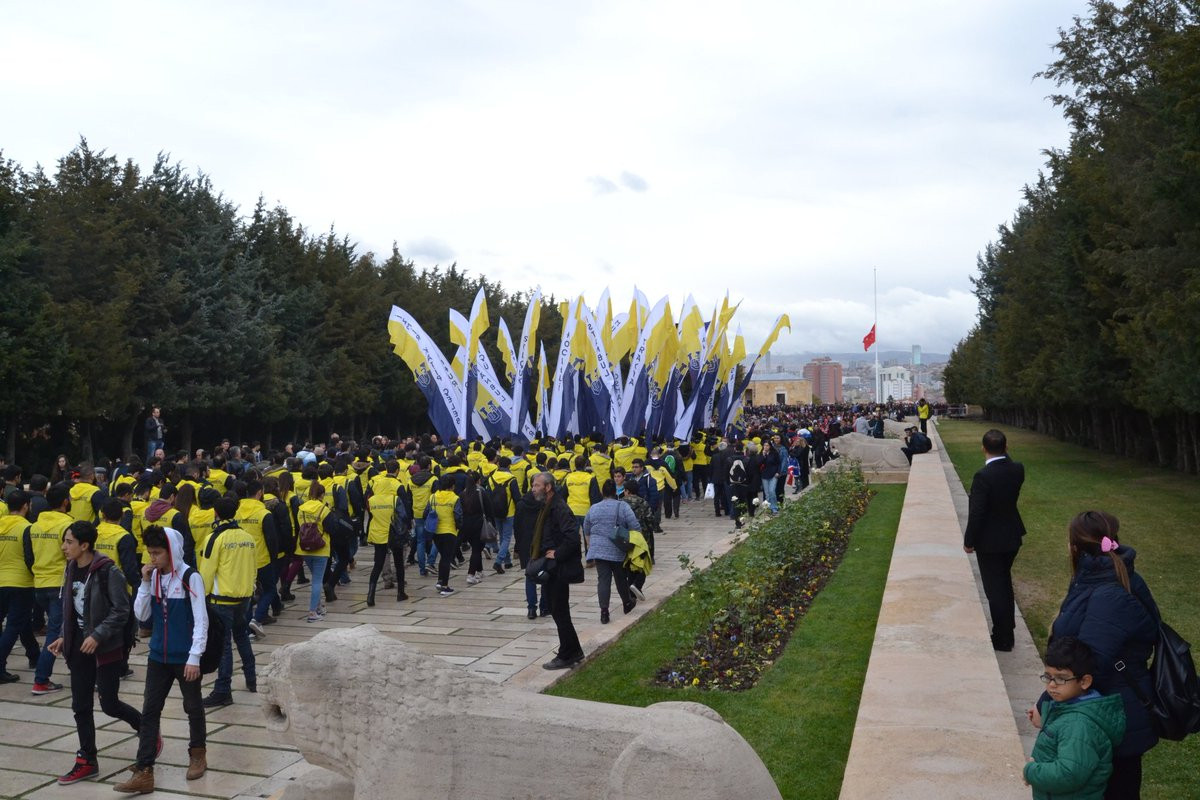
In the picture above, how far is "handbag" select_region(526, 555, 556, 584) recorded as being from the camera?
830 centimetres

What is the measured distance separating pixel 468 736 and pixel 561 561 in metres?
4.26

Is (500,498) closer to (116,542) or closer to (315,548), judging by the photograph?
(315,548)

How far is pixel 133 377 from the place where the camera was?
93.1 feet

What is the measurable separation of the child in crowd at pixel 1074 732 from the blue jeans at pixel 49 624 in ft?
25.7

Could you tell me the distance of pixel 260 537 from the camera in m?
9.63

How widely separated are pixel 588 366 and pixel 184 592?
66.2 ft

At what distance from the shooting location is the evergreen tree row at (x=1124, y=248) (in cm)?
1605

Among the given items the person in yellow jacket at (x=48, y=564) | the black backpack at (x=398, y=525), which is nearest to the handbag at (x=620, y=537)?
the black backpack at (x=398, y=525)

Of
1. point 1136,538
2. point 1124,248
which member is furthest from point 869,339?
point 1136,538

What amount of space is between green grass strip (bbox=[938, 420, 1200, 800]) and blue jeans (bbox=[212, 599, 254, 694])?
6582 mm

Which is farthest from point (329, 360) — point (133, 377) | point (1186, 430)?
point (1186, 430)

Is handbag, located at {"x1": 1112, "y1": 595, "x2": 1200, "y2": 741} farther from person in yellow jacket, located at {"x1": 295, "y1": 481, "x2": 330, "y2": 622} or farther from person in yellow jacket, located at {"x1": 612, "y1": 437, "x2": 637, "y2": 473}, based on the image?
person in yellow jacket, located at {"x1": 612, "y1": 437, "x2": 637, "y2": 473}

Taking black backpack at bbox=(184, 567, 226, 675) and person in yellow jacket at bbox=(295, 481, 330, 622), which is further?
person in yellow jacket at bbox=(295, 481, 330, 622)

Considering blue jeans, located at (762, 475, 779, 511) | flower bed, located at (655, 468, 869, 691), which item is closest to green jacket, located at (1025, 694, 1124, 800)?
flower bed, located at (655, 468, 869, 691)
